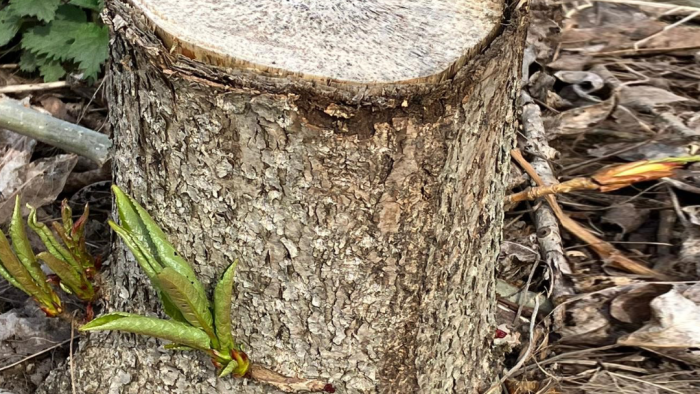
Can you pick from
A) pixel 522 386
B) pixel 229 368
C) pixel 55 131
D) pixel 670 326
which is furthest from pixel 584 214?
pixel 55 131

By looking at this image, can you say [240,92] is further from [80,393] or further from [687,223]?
Answer: [687,223]

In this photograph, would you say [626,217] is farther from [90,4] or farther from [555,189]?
[90,4]

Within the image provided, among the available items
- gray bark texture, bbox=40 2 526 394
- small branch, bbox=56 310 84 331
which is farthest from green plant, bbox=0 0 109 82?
gray bark texture, bbox=40 2 526 394

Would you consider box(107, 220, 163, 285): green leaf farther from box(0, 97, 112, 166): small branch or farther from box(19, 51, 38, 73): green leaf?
box(19, 51, 38, 73): green leaf

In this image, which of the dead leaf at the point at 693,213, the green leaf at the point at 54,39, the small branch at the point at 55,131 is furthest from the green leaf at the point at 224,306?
the green leaf at the point at 54,39

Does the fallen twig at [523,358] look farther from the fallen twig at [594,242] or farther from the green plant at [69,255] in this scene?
the green plant at [69,255]
